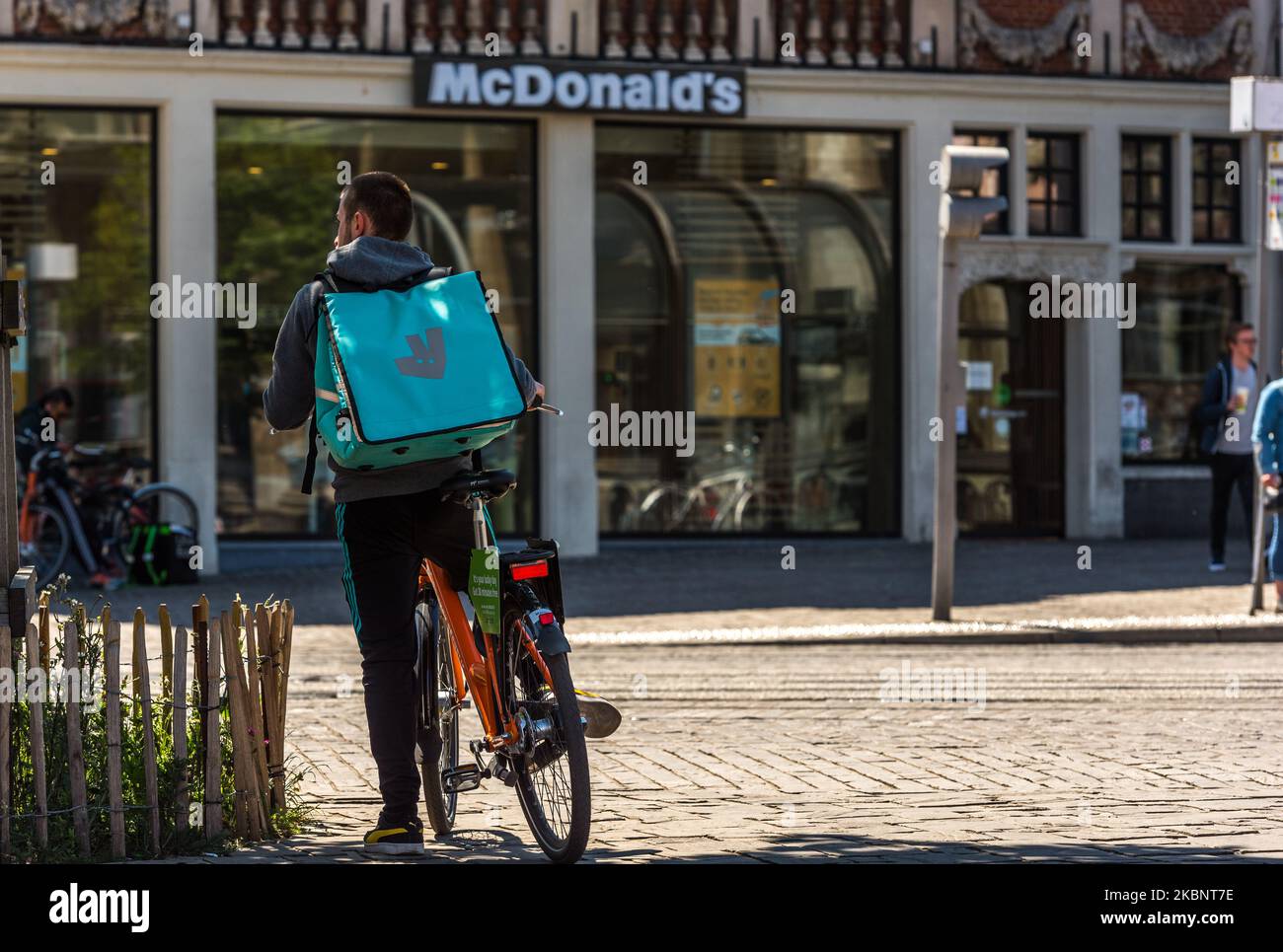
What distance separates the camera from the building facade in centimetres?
1853

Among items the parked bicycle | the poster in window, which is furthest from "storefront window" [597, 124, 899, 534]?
the parked bicycle

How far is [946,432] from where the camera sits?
45.2 ft

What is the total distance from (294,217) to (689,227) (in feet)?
12.5

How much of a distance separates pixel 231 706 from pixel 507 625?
937 millimetres

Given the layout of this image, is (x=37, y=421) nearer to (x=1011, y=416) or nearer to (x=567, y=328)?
(x=567, y=328)

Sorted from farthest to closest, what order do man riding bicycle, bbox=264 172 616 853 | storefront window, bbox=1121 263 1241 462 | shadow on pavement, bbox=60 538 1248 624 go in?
storefront window, bbox=1121 263 1241 462
shadow on pavement, bbox=60 538 1248 624
man riding bicycle, bbox=264 172 616 853

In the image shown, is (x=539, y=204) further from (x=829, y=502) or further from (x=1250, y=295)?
(x=1250, y=295)

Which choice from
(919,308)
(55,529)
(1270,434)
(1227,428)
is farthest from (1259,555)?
(55,529)

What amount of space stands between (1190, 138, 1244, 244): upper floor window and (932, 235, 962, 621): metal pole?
8392 mm

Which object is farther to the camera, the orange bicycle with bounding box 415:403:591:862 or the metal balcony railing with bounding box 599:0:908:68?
the metal balcony railing with bounding box 599:0:908:68

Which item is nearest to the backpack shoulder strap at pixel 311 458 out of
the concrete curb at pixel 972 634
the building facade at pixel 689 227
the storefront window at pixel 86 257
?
the concrete curb at pixel 972 634

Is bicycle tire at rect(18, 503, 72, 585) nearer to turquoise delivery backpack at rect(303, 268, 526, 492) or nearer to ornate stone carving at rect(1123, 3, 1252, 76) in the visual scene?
turquoise delivery backpack at rect(303, 268, 526, 492)
